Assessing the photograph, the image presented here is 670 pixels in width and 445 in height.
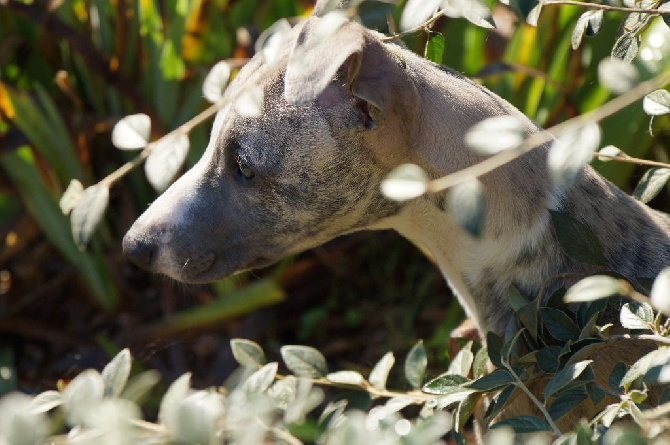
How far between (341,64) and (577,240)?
2.16ft

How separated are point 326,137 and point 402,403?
0.64 meters

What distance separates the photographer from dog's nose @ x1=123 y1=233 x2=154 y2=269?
7.66 feet

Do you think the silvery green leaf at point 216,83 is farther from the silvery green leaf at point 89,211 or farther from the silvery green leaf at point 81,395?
the silvery green leaf at point 81,395

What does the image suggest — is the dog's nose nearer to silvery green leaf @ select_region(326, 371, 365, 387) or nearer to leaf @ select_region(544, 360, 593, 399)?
silvery green leaf @ select_region(326, 371, 365, 387)

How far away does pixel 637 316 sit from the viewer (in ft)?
6.05

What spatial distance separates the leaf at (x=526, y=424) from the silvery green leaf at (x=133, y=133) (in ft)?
3.06

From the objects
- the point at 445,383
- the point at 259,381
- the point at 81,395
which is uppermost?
the point at 81,395

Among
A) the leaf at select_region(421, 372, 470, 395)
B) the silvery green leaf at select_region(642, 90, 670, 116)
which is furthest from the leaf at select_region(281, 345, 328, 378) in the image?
the silvery green leaf at select_region(642, 90, 670, 116)

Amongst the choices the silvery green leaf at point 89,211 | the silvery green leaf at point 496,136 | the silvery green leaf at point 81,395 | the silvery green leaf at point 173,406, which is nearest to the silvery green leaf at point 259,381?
the silvery green leaf at point 173,406

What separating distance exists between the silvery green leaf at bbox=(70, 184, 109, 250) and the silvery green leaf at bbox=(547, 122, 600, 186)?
2.85 feet

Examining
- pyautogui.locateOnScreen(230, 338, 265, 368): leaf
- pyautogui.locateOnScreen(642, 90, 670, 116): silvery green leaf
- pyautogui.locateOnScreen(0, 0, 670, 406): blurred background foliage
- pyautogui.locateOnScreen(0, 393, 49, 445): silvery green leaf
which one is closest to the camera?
pyautogui.locateOnScreen(0, 393, 49, 445): silvery green leaf

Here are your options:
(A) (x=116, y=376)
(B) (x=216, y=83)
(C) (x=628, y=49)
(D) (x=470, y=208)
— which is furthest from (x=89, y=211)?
(C) (x=628, y=49)

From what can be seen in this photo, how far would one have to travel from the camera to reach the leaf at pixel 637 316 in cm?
182

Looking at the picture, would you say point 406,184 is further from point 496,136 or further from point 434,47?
point 434,47
